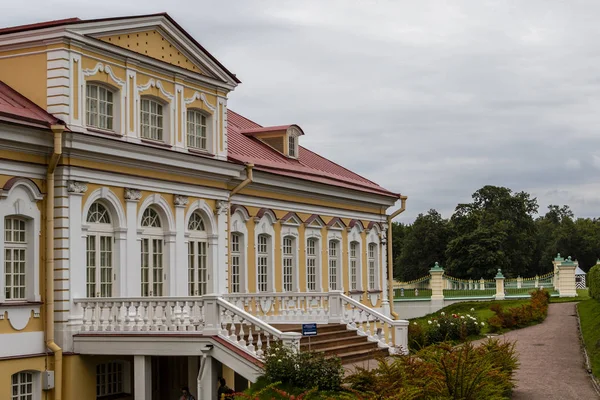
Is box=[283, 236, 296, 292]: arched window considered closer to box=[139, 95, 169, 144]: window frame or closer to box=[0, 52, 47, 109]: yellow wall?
box=[139, 95, 169, 144]: window frame

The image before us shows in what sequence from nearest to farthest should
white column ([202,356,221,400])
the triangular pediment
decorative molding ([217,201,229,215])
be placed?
white column ([202,356,221,400]), the triangular pediment, decorative molding ([217,201,229,215])

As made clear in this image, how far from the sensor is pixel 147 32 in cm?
2262

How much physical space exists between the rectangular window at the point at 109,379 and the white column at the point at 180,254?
7.64 ft

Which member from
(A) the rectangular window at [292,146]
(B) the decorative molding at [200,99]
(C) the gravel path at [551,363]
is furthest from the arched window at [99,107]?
(A) the rectangular window at [292,146]

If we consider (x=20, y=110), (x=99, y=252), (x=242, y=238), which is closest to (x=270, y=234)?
(x=242, y=238)

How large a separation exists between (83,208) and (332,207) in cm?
1287

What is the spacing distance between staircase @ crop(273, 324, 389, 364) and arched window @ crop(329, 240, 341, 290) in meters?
7.71

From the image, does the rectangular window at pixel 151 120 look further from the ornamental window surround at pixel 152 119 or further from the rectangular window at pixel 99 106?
the rectangular window at pixel 99 106

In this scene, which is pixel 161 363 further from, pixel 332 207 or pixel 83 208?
pixel 332 207

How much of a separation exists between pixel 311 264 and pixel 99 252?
11236 mm

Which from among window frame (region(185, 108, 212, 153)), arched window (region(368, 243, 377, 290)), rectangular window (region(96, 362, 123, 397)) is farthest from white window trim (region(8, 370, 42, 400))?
arched window (region(368, 243, 377, 290))

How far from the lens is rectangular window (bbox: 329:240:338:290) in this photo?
32281mm

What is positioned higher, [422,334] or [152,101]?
[152,101]

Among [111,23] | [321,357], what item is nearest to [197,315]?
[321,357]
